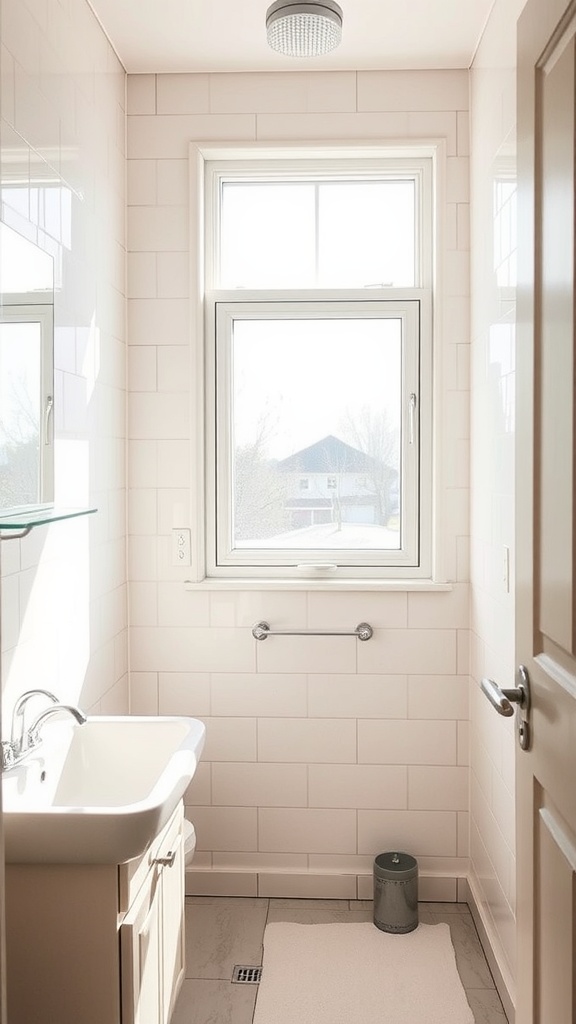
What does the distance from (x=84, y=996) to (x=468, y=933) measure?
59.2 inches

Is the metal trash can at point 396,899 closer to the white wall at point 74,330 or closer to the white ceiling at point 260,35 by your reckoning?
the white wall at point 74,330

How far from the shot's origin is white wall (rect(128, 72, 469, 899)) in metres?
2.90

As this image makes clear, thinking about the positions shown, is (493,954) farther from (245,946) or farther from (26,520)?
Answer: (26,520)

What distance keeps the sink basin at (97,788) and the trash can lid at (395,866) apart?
98cm

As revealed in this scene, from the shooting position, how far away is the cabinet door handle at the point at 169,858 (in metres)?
1.92

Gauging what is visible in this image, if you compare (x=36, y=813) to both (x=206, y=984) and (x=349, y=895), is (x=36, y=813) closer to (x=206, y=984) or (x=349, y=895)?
(x=206, y=984)

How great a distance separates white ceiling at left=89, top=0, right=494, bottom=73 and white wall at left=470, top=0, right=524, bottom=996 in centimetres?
10

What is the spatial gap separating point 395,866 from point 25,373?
6.40 feet

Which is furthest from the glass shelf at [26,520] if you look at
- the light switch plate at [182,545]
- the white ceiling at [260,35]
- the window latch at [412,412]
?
the white ceiling at [260,35]

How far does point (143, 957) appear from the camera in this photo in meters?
1.77

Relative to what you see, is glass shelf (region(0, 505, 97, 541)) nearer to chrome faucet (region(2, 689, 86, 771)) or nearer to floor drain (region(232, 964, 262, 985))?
chrome faucet (region(2, 689, 86, 771))

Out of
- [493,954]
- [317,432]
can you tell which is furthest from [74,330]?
[493,954]

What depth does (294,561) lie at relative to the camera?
9.94 feet

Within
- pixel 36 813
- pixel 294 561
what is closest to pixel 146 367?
pixel 294 561
